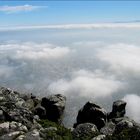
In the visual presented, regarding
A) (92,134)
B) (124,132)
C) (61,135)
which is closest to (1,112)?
(61,135)

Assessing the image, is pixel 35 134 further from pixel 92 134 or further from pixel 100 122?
pixel 100 122

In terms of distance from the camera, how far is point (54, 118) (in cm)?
6831

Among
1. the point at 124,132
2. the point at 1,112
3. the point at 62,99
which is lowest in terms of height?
the point at 124,132

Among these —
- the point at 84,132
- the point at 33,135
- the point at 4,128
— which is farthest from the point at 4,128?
the point at 84,132

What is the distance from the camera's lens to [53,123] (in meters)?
55.8

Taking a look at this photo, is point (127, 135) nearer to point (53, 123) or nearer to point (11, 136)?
point (11, 136)

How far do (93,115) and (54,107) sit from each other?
735 centimetres

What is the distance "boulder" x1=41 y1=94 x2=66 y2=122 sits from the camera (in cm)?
6744

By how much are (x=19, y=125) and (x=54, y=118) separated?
24.1 metres

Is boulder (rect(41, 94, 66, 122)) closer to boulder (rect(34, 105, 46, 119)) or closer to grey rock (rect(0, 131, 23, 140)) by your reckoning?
boulder (rect(34, 105, 46, 119))

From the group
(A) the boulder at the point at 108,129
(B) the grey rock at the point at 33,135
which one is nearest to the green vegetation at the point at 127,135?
(A) the boulder at the point at 108,129

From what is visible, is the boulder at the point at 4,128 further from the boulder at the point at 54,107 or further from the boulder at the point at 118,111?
the boulder at the point at 118,111

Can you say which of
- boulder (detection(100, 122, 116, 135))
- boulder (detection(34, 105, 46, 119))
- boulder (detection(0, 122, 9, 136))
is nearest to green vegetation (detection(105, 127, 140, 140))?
boulder (detection(100, 122, 116, 135))

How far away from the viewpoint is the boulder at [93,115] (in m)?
64.9
